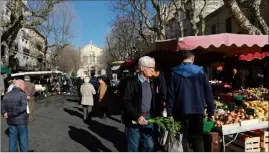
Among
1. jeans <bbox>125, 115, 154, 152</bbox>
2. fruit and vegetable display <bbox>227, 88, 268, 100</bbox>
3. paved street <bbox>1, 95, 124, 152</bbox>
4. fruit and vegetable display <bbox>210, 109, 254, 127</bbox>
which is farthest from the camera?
fruit and vegetable display <bbox>227, 88, 268, 100</bbox>

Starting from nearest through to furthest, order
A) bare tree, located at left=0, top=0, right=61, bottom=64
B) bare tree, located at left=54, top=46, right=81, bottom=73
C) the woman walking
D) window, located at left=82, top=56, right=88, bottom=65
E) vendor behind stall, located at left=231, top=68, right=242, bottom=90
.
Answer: the woman walking < vendor behind stall, located at left=231, top=68, right=242, bottom=90 < bare tree, located at left=0, top=0, right=61, bottom=64 < bare tree, located at left=54, top=46, right=81, bottom=73 < window, located at left=82, top=56, right=88, bottom=65

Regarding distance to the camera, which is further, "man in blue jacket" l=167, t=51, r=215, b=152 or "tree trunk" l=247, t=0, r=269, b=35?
"tree trunk" l=247, t=0, r=269, b=35

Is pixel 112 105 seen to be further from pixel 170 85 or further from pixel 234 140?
pixel 170 85

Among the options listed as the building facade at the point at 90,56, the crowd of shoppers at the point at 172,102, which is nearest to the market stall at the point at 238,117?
the crowd of shoppers at the point at 172,102

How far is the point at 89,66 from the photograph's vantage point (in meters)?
119

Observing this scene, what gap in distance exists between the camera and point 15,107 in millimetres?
5863

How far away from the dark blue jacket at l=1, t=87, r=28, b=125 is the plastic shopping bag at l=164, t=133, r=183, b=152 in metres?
2.74

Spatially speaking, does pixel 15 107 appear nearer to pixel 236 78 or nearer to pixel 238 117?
pixel 238 117

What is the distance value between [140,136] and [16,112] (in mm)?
2420

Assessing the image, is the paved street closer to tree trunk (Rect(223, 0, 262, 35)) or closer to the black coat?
the black coat

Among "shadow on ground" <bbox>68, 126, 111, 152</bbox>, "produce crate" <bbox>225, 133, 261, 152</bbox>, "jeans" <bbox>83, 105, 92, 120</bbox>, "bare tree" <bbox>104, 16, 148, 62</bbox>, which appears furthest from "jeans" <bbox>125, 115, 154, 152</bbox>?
"bare tree" <bbox>104, 16, 148, 62</bbox>

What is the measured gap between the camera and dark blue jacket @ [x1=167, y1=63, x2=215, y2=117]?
434 cm

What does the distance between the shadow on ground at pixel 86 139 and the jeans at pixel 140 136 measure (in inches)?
87.1

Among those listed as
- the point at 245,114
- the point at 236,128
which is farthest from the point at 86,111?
the point at 236,128
